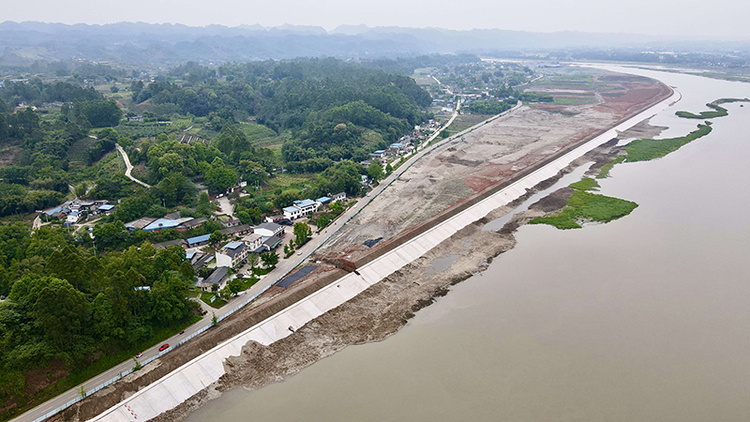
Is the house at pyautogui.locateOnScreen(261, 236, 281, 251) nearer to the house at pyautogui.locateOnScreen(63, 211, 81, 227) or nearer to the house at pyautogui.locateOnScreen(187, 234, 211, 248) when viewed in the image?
the house at pyautogui.locateOnScreen(187, 234, 211, 248)

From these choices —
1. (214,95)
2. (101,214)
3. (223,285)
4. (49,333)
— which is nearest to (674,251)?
(223,285)

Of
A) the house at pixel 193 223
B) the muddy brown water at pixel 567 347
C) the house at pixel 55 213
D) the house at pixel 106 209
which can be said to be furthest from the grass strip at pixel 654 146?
the house at pixel 55 213

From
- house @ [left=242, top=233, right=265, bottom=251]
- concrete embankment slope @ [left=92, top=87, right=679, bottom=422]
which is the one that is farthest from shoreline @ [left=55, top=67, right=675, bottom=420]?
house @ [left=242, top=233, right=265, bottom=251]

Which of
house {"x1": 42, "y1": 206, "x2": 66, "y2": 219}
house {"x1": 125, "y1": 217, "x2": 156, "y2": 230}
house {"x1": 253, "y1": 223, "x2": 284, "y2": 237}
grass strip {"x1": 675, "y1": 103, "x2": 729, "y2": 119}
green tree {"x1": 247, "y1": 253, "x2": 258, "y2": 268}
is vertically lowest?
green tree {"x1": 247, "y1": 253, "x2": 258, "y2": 268}

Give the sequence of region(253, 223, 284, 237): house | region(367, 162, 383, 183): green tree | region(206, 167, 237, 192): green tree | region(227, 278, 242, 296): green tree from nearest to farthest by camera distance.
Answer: region(227, 278, 242, 296): green tree
region(253, 223, 284, 237): house
region(206, 167, 237, 192): green tree
region(367, 162, 383, 183): green tree

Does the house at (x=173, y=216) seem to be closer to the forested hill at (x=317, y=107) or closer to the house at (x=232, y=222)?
the house at (x=232, y=222)

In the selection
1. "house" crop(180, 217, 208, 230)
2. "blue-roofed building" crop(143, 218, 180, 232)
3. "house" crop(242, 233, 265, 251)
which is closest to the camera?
"house" crop(242, 233, 265, 251)
